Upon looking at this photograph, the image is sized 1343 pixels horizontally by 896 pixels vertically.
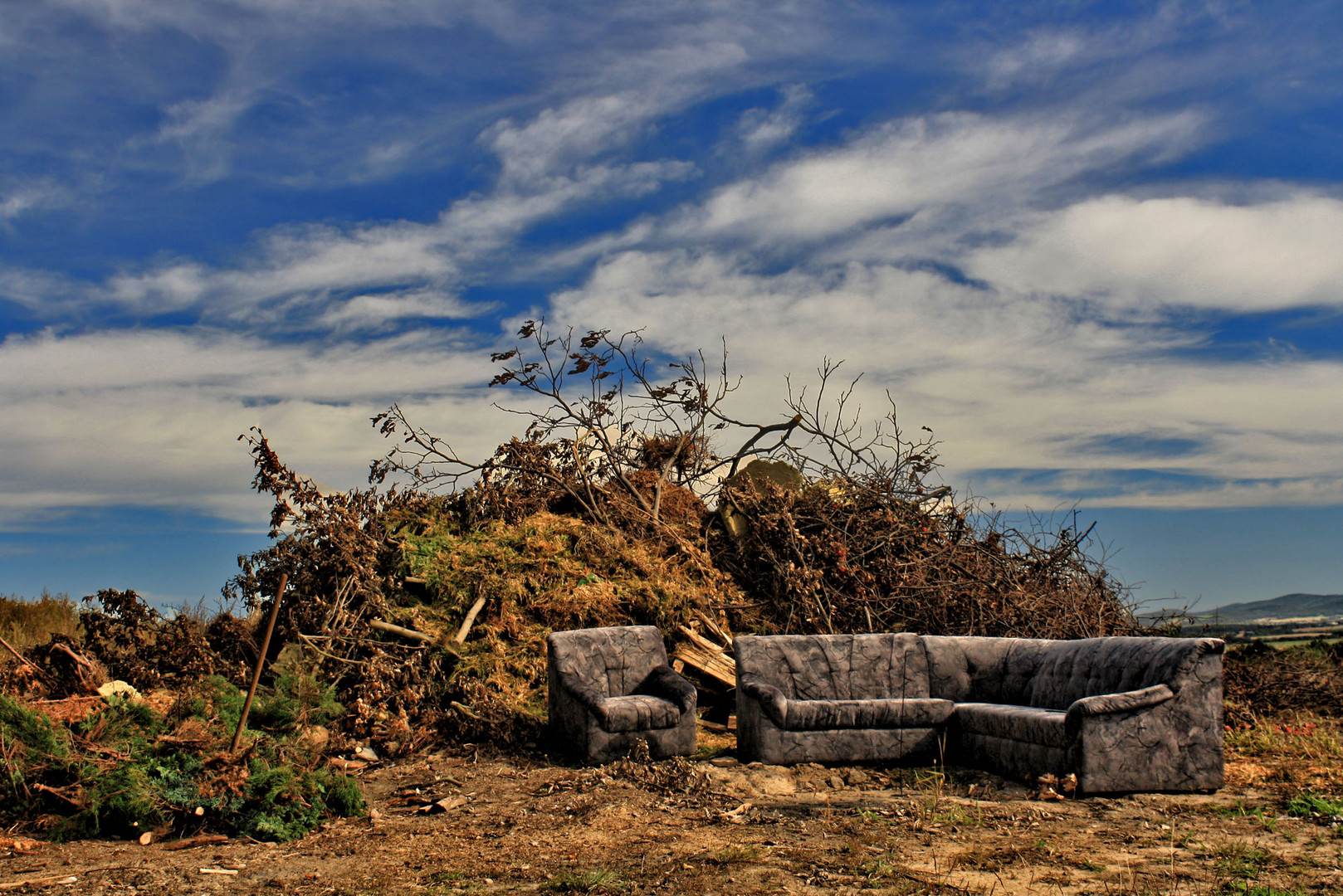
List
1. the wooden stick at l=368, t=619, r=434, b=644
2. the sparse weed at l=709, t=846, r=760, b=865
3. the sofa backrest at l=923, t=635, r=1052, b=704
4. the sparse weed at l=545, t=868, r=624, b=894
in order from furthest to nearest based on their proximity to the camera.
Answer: the wooden stick at l=368, t=619, r=434, b=644 < the sofa backrest at l=923, t=635, r=1052, b=704 < the sparse weed at l=709, t=846, r=760, b=865 < the sparse weed at l=545, t=868, r=624, b=894

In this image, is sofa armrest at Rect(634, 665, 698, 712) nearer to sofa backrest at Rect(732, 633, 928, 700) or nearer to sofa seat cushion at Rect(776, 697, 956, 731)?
sofa backrest at Rect(732, 633, 928, 700)

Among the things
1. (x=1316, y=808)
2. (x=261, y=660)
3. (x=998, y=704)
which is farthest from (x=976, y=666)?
(x=261, y=660)

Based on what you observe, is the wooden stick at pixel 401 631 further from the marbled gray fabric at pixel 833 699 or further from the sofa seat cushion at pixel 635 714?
the marbled gray fabric at pixel 833 699

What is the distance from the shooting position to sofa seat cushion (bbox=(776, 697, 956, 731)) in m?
7.99

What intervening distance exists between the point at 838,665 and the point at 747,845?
3.67 meters

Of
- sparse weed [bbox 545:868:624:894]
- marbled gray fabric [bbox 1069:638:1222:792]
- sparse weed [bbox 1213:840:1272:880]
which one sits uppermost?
marbled gray fabric [bbox 1069:638:1222:792]

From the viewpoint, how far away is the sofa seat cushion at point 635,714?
795 cm

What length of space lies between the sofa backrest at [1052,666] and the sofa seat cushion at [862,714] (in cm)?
83

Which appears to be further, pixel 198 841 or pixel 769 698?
pixel 769 698

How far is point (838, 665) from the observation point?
8961 mm

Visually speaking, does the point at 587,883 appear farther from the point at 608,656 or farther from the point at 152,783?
the point at 608,656

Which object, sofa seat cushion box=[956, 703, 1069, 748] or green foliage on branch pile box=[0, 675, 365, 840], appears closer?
green foliage on branch pile box=[0, 675, 365, 840]

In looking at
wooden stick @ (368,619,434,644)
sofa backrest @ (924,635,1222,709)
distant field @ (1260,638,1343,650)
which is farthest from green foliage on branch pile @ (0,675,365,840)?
distant field @ (1260,638,1343,650)

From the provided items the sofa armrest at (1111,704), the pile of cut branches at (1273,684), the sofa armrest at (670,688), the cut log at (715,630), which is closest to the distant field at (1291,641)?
the pile of cut branches at (1273,684)
